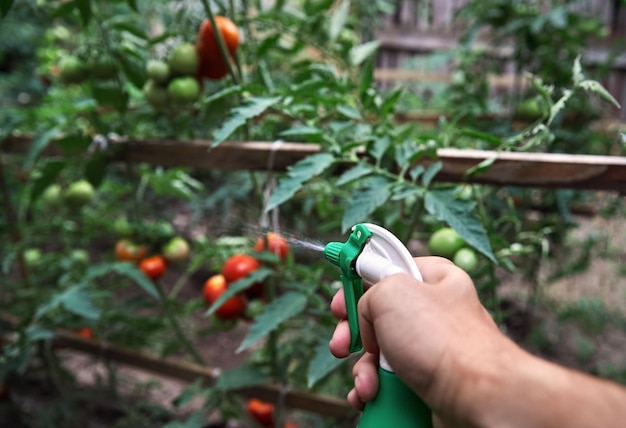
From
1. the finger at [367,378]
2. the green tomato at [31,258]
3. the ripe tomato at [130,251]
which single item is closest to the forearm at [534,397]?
the finger at [367,378]

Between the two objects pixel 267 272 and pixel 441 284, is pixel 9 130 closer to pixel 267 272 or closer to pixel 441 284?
pixel 267 272

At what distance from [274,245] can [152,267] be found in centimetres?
33

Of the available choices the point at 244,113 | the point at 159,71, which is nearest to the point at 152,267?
the point at 159,71

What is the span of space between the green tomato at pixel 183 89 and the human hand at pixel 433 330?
80 cm

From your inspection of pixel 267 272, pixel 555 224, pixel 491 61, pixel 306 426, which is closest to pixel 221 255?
pixel 267 272

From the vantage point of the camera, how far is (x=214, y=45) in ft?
3.43

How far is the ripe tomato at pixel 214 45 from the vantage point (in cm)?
102

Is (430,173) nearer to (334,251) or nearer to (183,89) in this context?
(334,251)

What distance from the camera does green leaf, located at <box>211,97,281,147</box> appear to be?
2.53 feet

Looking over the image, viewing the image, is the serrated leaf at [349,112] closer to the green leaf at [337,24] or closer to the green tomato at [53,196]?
the green leaf at [337,24]

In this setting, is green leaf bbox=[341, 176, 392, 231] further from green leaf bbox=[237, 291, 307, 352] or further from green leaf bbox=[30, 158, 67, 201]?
green leaf bbox=[30, 158, 67, 201]

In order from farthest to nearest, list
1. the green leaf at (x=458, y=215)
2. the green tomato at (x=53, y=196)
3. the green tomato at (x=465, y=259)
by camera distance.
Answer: the green tomato at (x=53, y=196), the green tomato at (x=465, y=259), the green leaf at (x=458, y=215)

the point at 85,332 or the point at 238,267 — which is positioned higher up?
the point at 238,267

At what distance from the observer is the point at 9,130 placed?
130cm
